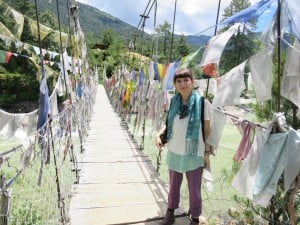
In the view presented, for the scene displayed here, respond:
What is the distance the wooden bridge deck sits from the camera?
84.5 inches

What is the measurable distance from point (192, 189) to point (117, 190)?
972mm

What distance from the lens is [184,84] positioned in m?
1.82

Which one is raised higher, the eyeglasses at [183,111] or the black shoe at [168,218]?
the eyeglasses at [183,111]

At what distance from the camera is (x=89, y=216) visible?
2.14 metres

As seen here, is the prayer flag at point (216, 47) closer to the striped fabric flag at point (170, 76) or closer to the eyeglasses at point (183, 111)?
the eyeglasses at point (183, 111)

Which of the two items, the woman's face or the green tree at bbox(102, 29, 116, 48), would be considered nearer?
the woman's face

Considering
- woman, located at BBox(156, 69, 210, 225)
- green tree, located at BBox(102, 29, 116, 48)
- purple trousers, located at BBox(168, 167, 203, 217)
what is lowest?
purple trousers, located at BBox(168, 167, 203, 217)

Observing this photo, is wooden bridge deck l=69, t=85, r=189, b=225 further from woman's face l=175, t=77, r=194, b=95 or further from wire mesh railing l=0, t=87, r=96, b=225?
woman's face l=175, t=77, r=194, b=95

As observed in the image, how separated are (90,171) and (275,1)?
90.0 inches

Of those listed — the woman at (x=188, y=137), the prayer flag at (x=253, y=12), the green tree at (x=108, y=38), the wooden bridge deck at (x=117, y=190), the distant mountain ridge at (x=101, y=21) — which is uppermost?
the distant mountain ridge at (x=101, y=21)

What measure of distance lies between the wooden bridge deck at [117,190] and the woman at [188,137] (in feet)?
1.13

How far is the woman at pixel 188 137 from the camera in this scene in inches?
70.9

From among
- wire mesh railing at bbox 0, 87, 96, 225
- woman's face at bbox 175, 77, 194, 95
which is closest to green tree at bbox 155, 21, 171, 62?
wire mesh railing at bbox 0, 87, 96, 225

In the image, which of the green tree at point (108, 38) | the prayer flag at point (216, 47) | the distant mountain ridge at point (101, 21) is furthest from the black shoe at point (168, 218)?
the distant mountain ridge at point (101, 21)
